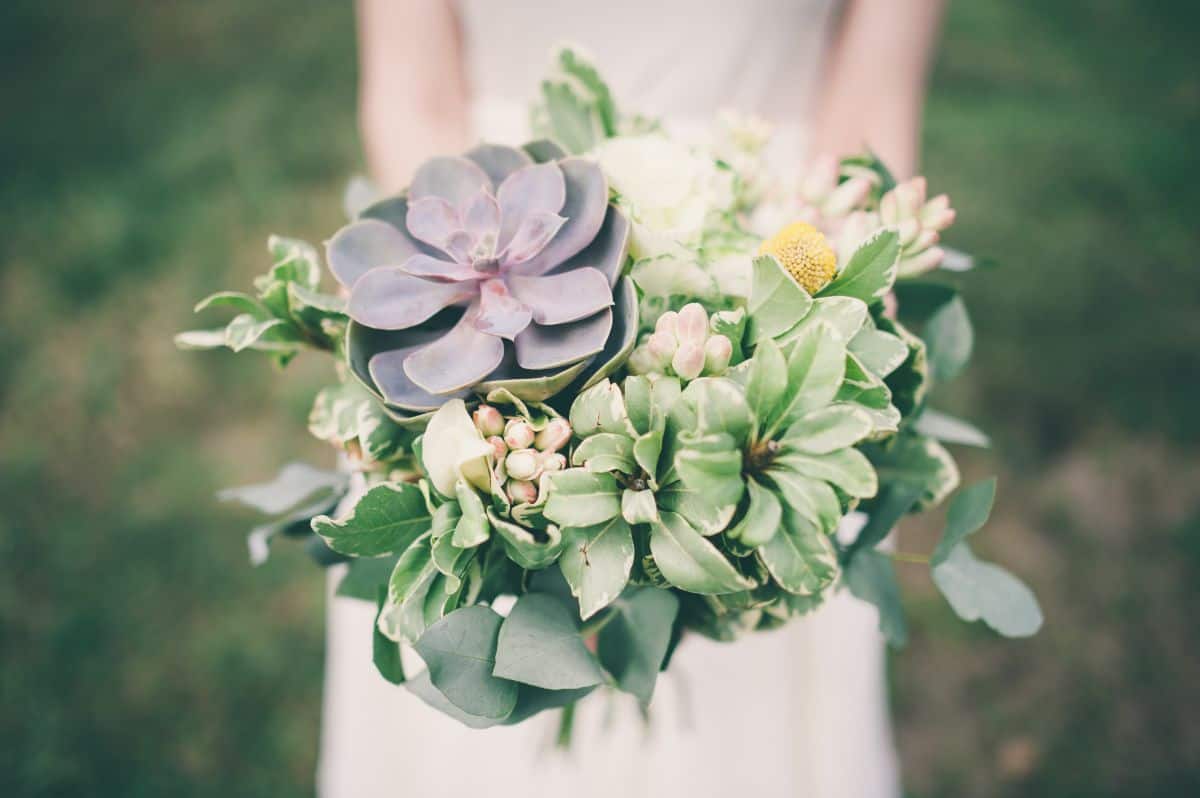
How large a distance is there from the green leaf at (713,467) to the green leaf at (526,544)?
0.35 ft

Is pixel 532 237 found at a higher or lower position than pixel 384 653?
higher

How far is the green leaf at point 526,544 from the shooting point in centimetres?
54

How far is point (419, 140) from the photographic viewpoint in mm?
1249

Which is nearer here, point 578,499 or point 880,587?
point 578,499

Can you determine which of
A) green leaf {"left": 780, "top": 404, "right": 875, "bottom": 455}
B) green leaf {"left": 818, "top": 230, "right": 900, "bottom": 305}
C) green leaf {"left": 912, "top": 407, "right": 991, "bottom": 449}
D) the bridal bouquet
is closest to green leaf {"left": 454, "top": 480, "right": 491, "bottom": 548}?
the bridal bouquet

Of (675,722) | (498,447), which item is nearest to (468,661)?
(498,447)

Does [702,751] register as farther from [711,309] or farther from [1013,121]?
[1013,121]

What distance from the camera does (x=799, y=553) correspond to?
1.80ft

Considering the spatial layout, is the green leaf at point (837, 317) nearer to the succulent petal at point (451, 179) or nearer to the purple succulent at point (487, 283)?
the purple succulent at point (487, 283)

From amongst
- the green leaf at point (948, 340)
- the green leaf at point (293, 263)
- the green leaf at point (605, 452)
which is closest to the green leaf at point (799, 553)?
the green leaf at point (605, 452)

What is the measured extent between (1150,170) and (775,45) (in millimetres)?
2055

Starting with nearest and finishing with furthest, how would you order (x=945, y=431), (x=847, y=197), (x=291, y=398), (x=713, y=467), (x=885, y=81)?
(x=713, y=467), (x=847, y=197), (x=945, y=431), (x=885, y=81), (x=291, y=398)

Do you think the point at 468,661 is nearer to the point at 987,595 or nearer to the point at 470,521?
the point at 470,521

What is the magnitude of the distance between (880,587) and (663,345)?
32 centimetres
